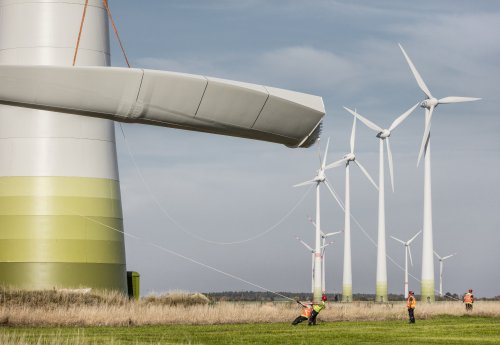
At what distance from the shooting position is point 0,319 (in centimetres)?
3894

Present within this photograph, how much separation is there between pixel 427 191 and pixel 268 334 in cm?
4335

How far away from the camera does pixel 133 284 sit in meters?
46.3

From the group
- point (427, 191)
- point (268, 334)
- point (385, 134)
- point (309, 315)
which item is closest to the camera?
point (268, 334)

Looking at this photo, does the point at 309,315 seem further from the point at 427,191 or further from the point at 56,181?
the point at 427,191

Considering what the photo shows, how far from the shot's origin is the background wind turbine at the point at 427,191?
252 feet

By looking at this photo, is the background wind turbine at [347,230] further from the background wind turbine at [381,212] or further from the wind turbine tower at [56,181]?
the wind turbine tower at [56,181]

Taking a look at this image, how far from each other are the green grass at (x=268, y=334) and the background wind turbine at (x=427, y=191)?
110 feet

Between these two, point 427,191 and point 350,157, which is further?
point 350,157

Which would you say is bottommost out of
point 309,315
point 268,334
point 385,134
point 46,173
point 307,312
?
point 268,334

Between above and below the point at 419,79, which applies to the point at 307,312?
below

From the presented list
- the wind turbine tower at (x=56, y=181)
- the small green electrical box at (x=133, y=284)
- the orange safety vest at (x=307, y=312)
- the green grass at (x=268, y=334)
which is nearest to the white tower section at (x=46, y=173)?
the wind turbine tower at (x=56, y=181)

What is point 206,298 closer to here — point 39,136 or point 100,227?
point 100,227

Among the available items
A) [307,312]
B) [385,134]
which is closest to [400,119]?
[385,134]

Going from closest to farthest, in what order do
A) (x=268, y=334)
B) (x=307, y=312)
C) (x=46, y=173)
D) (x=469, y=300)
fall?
1. (x=268, y=334)
2. (x=46, y=173)
3. (x=307, y=312)
4. (x=469, y=300)
